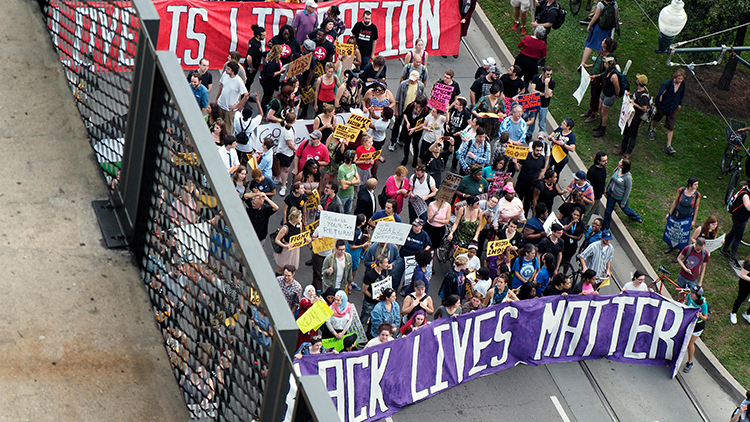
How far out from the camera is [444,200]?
14492 mm

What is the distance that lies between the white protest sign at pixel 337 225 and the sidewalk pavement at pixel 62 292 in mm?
8224

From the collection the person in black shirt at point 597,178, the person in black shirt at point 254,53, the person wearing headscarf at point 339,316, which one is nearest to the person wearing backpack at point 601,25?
the person in black shirt at point 597,178

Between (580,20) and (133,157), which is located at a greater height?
(133,157)

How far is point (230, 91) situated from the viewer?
1509 cm

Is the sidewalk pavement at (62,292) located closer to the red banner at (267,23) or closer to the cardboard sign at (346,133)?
the cardboard sign at (346,133)

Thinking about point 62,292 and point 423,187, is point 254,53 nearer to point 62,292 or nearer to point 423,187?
point 423,187

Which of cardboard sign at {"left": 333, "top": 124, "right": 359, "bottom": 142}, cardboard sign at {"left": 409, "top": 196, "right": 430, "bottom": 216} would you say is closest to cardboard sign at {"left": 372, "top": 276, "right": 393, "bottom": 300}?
cardboard sign at {"left": 409, "top": 196, "right": 430, "bottom": 216}

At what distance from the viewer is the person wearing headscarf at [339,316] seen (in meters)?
12.2

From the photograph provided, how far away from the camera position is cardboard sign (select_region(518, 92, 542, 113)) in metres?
17.1

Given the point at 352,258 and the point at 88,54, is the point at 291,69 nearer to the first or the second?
the point at 352,258

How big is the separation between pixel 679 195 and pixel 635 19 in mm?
7910

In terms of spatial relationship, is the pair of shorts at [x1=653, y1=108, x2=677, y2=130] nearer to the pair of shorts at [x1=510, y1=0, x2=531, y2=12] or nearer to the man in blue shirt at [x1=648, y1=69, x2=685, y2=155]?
the man in blue shirt at [x1=648, y1=69, x2=685, y2=155]

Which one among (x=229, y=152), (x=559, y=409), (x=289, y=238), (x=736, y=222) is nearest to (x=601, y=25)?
(x=736, y=222)

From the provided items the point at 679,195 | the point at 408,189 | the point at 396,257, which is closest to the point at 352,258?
the point at 396,257
